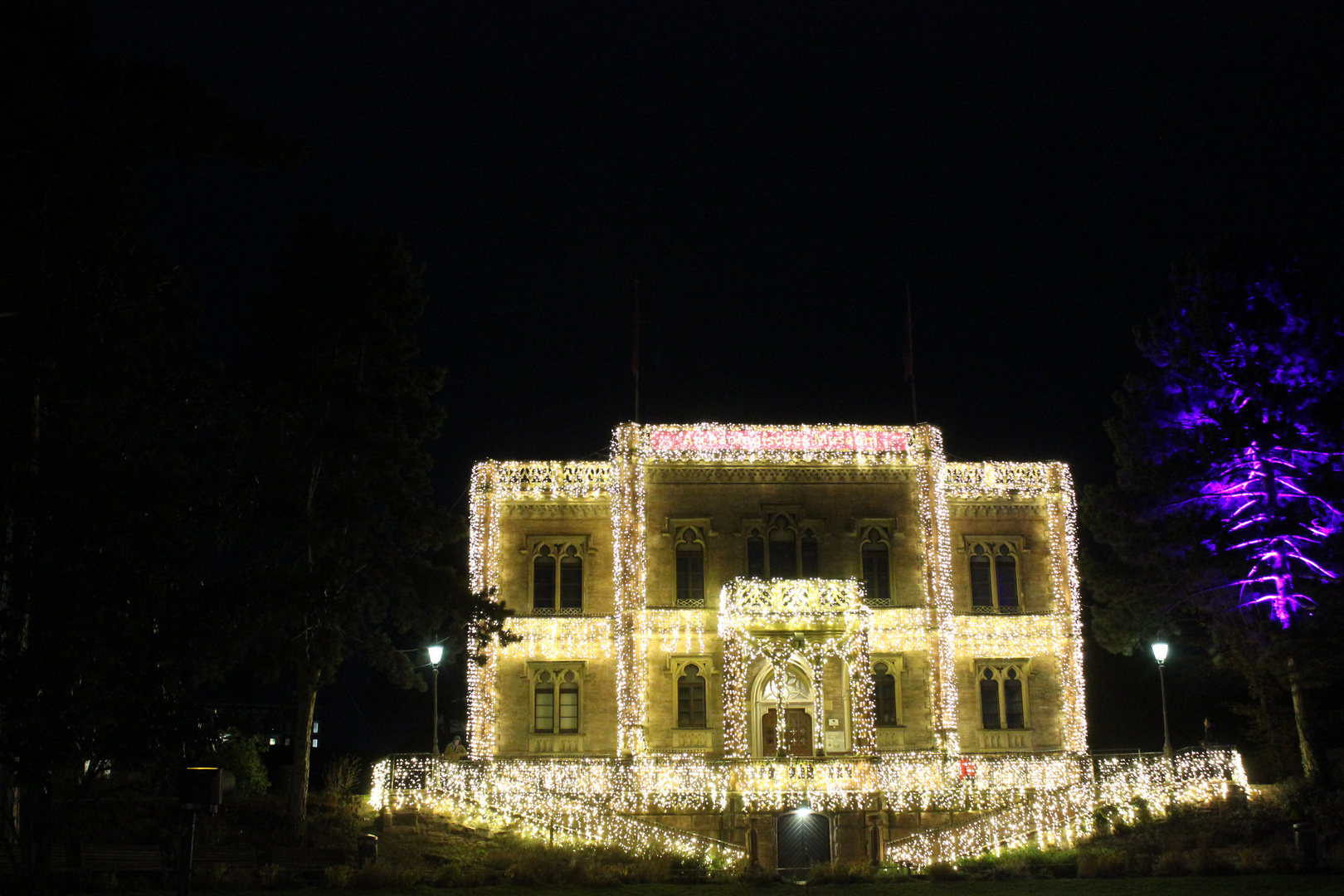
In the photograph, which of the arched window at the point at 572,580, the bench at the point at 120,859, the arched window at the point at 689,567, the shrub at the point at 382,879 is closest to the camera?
the shrub at the point at 382,879

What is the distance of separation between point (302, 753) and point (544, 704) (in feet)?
32.3

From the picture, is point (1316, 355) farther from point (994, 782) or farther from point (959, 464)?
point (994, 782)

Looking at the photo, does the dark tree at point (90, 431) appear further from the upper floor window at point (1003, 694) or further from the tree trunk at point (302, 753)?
the upper floor window at point (1003, 694)

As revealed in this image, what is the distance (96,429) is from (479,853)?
41.9 ft

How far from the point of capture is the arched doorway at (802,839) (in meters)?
28.8

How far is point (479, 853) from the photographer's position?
79.8 feet

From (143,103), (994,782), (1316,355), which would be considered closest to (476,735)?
(994,782)

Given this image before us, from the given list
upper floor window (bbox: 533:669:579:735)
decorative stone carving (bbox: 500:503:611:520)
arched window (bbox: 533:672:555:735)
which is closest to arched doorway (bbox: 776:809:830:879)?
upper floor window (bbox: 533:669:579:735)

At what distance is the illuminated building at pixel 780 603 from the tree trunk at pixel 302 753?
7068 millimetres

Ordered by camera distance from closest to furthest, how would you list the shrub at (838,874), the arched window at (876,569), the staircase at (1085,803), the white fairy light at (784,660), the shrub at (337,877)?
1. the shrub at (337,877)
2. the shrub at (838,874)
3. the staircase at (1085,803)
4. the white fairy light at (784,660)
5. the arched window at (876,569)

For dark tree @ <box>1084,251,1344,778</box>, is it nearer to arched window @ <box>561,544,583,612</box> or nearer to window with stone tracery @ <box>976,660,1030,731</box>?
window with stone tracery @ <box>976,660,1030,731</box>

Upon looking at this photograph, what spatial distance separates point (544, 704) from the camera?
3462cm

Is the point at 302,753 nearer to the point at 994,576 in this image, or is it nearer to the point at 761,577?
the point at 761,577

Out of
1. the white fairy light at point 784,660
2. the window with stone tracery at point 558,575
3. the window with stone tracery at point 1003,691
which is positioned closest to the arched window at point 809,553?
the white fairy light at point 784,660
